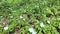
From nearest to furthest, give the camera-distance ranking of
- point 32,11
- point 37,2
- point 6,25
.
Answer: point 6,25 → point 32,11 → point 37,2

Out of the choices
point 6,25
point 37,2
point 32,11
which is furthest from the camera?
point 37,2

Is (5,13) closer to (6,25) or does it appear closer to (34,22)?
(6,25)

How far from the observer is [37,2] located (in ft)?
13.2

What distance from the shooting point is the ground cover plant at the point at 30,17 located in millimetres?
3350

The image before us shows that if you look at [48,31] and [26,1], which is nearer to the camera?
[48,31]

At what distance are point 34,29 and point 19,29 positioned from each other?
32 cm

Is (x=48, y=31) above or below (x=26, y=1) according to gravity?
below

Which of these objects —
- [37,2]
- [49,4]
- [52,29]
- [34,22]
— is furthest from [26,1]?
[52,29]

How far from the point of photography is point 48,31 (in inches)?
129

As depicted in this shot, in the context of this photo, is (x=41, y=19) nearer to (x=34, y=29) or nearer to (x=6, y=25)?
(x=34, y=29)

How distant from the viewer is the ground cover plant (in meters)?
3.35

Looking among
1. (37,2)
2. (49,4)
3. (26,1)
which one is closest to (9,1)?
(26,1)

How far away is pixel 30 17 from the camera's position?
3.61m

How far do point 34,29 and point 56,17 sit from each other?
1.99 ft
